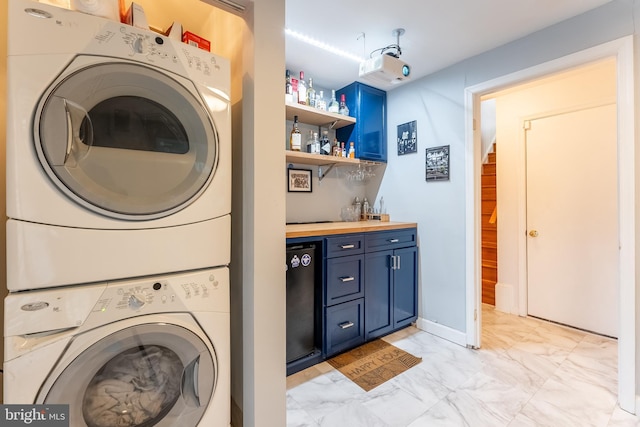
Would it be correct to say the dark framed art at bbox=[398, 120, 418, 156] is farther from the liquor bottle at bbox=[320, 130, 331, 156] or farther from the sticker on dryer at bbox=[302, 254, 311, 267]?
the sticker on dryer at bbox=[302, 254, 311, 267]

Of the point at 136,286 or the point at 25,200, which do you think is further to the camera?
the point at 136,286

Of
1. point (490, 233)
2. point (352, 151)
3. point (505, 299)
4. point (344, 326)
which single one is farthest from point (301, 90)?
point (505, 299)

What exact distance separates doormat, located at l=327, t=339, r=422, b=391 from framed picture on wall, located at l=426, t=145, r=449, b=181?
5.22 ft

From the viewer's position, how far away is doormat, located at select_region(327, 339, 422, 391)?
1929 mm

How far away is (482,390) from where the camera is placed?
1789 mm

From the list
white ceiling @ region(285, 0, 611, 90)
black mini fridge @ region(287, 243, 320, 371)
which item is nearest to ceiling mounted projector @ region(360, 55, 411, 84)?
white ceiling @ region(285, 0, 611, 90)

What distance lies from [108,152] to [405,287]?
2501 mm

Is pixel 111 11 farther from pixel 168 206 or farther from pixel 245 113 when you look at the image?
pixel 168 206

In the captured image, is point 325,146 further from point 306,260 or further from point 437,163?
point 306,260

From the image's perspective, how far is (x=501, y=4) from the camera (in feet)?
5.57

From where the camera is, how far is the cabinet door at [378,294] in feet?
7.75

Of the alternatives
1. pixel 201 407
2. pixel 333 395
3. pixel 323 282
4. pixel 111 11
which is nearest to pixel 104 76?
pixel 111 11

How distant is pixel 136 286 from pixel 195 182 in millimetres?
432

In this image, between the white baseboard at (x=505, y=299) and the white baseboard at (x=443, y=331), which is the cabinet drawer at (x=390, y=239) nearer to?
the white baseboard at (x=443, y=331)
